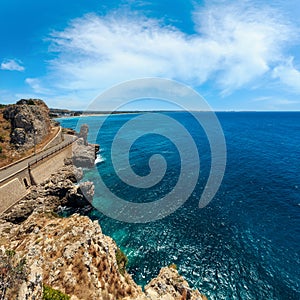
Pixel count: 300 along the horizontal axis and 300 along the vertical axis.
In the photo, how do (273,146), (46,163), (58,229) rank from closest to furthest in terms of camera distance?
(58,229), (46,163), (273,146)

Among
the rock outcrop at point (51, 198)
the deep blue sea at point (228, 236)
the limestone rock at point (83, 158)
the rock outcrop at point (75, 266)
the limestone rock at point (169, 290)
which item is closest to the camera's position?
the rock outcrop at point (75, 266)

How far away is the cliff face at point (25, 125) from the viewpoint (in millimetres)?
50594

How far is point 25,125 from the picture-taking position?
173ft

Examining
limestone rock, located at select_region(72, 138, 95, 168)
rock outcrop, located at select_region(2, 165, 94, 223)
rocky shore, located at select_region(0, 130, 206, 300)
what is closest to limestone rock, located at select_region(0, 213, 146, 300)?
rocky shore, located at select_region(0, 130, 206, 300)

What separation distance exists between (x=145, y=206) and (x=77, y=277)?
23.6 metres

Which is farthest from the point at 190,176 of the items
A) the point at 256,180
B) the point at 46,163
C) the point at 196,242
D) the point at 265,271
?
the point at 46,163

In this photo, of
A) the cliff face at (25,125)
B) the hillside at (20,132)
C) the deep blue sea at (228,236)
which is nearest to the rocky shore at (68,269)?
the deep blue sea at (228,236)

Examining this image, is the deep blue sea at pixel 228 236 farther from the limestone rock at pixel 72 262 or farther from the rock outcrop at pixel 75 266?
the limestone rock at pixel 72 262

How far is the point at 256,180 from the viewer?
44.6 m

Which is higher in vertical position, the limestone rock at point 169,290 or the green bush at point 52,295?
the green bush at point 52,295

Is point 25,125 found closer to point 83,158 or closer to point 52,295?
point 83,158

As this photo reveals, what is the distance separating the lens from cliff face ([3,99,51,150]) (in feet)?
166

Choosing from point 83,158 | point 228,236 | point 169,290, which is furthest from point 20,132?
point 228,236

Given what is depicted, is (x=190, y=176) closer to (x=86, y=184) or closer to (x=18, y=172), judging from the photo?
(x=86, y=184)
